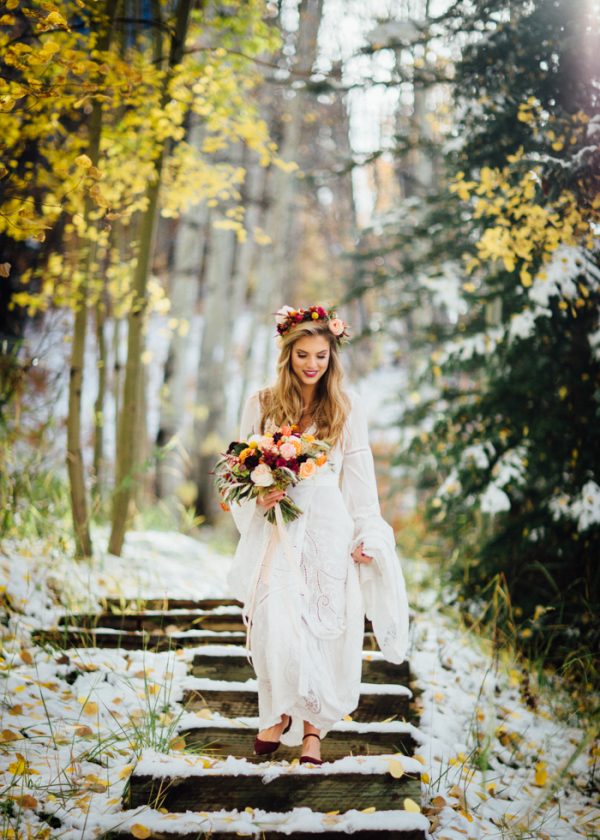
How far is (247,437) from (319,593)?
2.60ft

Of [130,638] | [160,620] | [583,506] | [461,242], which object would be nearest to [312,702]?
[130,638]

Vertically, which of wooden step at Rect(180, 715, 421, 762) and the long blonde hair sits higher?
the long blonde hair

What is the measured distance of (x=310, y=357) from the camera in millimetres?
3127

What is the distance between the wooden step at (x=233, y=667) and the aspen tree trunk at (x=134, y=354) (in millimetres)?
1739

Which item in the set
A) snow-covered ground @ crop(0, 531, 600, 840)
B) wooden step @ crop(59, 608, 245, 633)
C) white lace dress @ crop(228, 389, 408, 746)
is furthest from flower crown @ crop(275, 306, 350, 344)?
wooden step @ crop(59, 608, 245, 633)

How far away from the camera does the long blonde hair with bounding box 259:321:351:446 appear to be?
3119 millimetres

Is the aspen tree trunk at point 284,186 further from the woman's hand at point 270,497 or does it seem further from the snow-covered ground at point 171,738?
the woman's hand at point 270,497

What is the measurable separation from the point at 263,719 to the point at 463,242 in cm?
525

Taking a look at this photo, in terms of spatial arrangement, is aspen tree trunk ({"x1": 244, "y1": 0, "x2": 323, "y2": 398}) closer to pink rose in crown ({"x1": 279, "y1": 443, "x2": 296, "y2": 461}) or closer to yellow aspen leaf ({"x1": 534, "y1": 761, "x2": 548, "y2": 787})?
pink rose in crown ({"x1": 279, "y1": 443, "x2": 296, "y2": 461})

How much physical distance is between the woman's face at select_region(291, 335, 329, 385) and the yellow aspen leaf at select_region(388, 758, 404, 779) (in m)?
1.70

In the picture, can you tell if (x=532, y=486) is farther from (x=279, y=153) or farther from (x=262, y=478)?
(x=279, y=153)

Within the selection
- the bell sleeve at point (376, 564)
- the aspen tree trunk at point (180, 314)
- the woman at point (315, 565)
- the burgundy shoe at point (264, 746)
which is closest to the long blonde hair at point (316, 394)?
the woman at point (315, 565)

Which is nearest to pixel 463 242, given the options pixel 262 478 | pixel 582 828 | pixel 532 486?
pixel 532 486

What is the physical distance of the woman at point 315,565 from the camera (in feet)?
8.86
